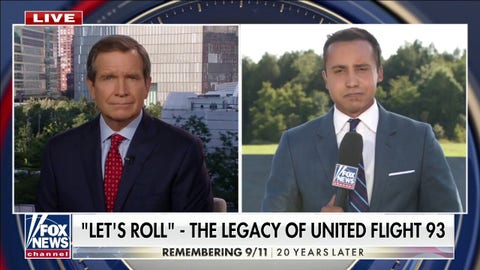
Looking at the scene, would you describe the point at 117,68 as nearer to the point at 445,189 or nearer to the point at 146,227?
the point at 146,227

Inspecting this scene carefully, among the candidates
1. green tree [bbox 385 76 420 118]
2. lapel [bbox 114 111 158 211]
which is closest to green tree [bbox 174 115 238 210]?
lapel [bbox 114 111 158 211]

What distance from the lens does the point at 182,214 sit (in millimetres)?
4082

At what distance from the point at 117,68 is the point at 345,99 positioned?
47.8 inches

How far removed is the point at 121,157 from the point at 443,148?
1708mm

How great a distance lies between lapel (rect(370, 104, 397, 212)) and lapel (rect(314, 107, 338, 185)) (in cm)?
23

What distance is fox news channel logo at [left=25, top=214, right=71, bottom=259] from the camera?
13.5 feet

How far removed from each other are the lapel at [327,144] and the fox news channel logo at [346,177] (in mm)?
48

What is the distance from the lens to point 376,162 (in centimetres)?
406

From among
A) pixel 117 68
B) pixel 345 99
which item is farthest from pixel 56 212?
pixel 345 99

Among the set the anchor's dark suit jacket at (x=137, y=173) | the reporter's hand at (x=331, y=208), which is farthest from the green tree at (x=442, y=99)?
the anchor's dark suit jacket at (x=137, y=173)

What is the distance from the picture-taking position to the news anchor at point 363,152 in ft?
13.3

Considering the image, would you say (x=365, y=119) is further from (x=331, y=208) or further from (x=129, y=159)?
(x=129, y=159)
